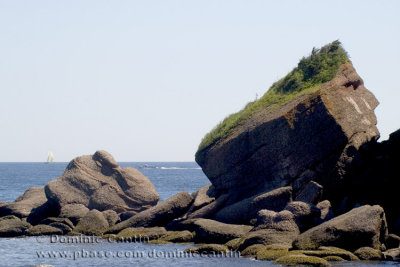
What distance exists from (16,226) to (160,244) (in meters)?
12.1

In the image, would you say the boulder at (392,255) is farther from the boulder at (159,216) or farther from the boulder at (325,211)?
the boulder at (159,216)

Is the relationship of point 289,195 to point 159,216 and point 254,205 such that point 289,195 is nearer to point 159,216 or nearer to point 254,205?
point 254,205

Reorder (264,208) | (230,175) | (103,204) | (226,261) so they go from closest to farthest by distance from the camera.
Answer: (226,261) < (264,208) < (230,175) < (103,204)

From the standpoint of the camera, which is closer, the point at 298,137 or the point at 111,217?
the point at 298,137

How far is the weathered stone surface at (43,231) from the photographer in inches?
1781

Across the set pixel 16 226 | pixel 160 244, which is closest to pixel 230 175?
pixel 160 244

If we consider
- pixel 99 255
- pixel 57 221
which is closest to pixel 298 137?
pixel 99 255

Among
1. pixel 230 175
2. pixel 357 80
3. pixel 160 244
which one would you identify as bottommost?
pixel 160 244

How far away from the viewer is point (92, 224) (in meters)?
45.6

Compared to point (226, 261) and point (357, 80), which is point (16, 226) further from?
point (357, 80)

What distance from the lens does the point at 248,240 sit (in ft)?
117

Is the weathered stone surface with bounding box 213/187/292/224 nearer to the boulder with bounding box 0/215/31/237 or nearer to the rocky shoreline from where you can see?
the rocky shoreline

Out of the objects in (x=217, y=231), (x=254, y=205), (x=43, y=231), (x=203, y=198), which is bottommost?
(x=43, y=231)

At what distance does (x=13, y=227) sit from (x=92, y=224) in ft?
18.3
